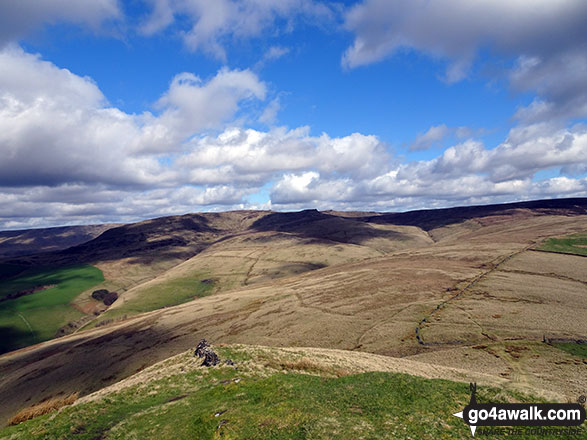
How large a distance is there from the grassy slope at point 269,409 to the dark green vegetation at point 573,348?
31573mm

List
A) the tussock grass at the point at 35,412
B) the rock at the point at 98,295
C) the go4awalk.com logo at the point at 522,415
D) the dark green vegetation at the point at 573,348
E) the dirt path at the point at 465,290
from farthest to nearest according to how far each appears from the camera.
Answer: the rock at the point at 98,295, the dirt path at the point at 465,290, the dark green vegetation at the point at 573,348, the tussock grass at the point at 35,412, the go4awalk.com logo at the point at 522,415

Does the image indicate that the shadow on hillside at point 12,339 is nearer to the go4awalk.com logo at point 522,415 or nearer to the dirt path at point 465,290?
the dirt path at point 465,290

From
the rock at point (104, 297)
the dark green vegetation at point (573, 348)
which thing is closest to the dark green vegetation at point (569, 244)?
the dark green vegetation at point (573, 348)

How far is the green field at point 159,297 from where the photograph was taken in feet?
499

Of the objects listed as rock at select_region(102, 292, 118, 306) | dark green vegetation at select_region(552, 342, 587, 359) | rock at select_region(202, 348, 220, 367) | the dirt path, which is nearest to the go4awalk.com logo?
rock at select_region(202, 348, 220, 367)

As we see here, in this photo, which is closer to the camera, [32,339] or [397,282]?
[397,282]

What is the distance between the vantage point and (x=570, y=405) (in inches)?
940

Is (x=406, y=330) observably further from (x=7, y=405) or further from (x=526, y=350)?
(x=7, y=405)

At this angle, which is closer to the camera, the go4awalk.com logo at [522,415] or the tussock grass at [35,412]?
the go4awalk.com logo at [522,415]

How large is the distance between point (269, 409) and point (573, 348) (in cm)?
5342

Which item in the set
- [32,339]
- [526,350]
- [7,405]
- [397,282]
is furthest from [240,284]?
[526,350]

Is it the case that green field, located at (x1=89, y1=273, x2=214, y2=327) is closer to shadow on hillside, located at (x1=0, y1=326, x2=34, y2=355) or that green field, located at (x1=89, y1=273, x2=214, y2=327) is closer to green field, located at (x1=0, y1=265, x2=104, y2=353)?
green field, located at (x1=0, y1=265, x2=104, y2=353)

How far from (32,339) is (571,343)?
182 metres

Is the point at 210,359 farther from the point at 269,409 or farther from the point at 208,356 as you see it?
the point at 269,409
